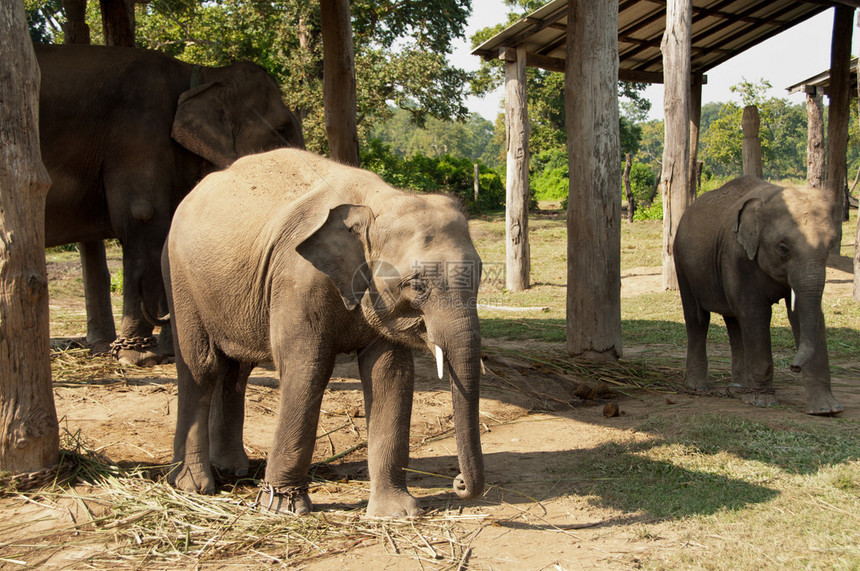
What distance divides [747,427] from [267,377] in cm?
404

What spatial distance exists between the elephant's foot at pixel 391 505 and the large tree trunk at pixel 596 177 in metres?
4.07

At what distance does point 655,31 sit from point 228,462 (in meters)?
12.8

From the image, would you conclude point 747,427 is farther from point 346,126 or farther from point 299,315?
point 346,126

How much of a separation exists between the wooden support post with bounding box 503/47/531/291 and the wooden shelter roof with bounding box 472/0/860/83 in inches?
16.3

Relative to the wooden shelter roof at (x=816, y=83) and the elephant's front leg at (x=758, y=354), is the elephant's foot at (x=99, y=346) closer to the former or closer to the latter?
the elephant's front leg at (x=758, y=354)

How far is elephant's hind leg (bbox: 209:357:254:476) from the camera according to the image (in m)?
4.85

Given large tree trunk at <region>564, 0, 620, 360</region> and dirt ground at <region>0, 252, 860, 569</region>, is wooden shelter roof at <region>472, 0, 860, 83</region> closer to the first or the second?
large tree trunk at <region>564, 0, 620, 360</region>

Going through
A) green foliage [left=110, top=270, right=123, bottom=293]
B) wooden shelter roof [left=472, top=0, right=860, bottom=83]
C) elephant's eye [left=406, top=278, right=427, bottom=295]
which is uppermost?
wooden shelter roof [left=472, top=0, right=860, bottom=83]

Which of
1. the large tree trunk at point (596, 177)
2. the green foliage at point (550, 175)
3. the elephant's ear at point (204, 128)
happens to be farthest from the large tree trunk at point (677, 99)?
the green foliage at point (550, 175)

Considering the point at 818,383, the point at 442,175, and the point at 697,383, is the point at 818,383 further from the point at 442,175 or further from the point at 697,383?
the point at 442,175

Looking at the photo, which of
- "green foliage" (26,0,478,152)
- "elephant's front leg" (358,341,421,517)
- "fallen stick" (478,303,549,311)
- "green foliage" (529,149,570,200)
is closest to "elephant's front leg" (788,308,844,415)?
"elephant's front leg" (358,341,421,517)

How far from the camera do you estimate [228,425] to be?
490cm

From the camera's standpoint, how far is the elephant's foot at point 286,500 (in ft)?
13.1

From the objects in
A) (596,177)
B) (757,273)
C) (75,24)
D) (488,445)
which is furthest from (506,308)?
(75,24)
